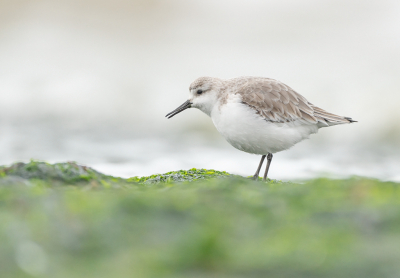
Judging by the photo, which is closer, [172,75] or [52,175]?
[52,175]

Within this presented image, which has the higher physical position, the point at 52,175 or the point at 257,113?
the point at 257,113

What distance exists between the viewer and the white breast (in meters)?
6.07

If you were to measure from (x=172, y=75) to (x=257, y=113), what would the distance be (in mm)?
13580

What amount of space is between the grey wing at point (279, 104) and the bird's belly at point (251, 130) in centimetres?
10

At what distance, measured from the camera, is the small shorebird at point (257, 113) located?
611cm

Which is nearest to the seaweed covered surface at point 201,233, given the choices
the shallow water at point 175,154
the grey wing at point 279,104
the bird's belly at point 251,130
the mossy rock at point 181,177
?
the mossy rock at point 181,177

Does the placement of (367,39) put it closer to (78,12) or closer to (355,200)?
(78,12)

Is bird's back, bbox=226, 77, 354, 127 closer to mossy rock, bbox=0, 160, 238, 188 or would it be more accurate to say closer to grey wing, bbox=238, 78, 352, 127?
grey wing, bbox=238, 78, 352, 127

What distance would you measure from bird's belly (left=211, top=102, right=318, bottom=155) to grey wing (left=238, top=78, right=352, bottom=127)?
0.10m

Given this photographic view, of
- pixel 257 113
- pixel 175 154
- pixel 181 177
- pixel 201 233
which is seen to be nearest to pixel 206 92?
pixel 257 113

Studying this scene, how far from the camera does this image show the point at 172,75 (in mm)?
19375

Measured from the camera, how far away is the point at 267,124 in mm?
6168

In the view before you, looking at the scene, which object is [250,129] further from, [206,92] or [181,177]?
[181,177]

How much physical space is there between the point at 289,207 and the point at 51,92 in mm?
16341
